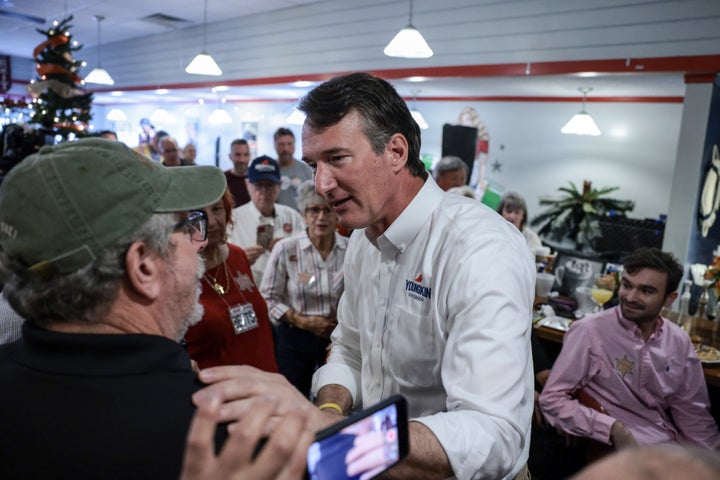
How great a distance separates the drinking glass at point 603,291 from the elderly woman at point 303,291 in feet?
5.72

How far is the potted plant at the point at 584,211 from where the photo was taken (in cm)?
860

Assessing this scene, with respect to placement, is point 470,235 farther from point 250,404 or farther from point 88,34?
point 88,34

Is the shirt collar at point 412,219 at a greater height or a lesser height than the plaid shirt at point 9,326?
greater

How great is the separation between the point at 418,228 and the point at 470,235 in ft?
0.66

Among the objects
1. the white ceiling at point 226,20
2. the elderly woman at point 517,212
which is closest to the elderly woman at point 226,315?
the elderly woman at point 517,212

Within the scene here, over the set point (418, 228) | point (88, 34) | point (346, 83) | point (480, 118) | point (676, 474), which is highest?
point (88, 34)

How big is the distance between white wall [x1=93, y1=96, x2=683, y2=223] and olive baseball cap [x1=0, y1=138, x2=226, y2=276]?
27.8 ft

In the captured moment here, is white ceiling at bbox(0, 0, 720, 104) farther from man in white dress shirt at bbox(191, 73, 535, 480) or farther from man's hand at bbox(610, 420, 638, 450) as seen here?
Result: man in white dress shirt at bbox(191, 73, 535, 480)

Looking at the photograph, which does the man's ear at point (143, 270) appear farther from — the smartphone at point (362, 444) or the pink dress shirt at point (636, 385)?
the pink dress shirt at point (636, 385)

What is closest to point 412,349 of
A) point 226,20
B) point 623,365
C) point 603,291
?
point 623,365

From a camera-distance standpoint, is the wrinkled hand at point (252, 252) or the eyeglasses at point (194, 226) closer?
the eyeglasses at point (194, 226)

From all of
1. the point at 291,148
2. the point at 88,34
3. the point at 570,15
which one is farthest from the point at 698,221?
the point at 88,34

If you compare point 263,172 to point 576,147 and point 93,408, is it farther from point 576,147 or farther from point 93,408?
point 576,147

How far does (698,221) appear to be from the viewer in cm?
497
